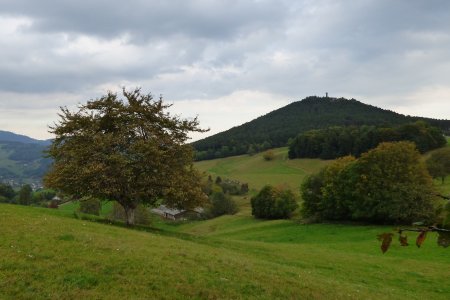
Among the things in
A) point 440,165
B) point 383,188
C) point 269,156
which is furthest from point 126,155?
point 269,156

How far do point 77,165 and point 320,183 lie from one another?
57.4m

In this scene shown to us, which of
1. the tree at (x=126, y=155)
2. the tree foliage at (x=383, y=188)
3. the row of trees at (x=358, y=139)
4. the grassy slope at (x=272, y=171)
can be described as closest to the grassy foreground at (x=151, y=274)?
the tree at (x=126, y=155)

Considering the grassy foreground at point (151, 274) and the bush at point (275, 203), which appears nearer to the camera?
the grassy foreground at point (151, 274)

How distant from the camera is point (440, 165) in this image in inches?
3839

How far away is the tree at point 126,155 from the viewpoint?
108 ft

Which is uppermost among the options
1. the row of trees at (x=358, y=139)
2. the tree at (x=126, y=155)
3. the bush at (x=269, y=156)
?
the row of trees at (x=358, y=139)

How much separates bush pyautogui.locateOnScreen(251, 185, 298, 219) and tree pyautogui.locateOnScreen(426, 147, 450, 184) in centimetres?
3382

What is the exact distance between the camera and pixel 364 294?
2077 centimetres

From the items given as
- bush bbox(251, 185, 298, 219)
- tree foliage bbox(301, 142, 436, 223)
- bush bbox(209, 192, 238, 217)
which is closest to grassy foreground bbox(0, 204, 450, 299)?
tree foliage bbox(301, 142, 436, 223)

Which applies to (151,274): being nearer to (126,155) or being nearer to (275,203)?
(126,155)

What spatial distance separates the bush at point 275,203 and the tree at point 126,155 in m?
59.1

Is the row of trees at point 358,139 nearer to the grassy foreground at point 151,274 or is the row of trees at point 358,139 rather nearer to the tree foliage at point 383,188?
the tree foliage at point 383,188

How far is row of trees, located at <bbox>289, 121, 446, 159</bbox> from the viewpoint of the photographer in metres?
141

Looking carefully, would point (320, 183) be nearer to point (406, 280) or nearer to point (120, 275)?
point (406, 280)
